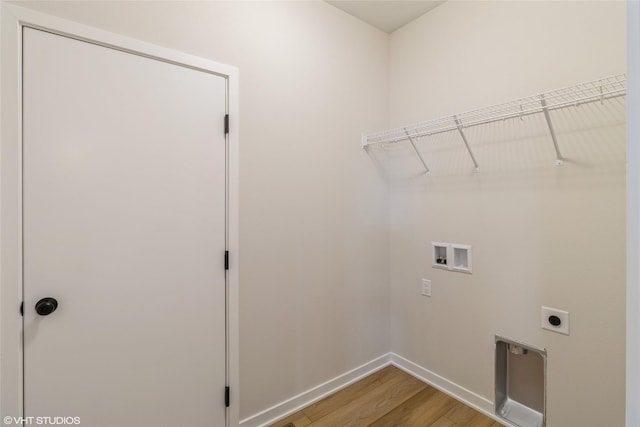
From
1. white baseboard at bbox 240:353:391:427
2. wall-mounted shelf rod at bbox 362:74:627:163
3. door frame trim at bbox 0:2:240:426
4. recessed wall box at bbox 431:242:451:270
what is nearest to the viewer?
door frame trim at bbox 0:2:240:426

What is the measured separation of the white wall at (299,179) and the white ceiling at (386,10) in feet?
0.20

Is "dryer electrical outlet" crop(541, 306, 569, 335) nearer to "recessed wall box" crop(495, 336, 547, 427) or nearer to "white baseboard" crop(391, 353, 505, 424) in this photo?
"recessed wall box" crop(495, 336, 547, 427)

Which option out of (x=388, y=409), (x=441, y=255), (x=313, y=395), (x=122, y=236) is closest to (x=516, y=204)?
(x=441, y=255)

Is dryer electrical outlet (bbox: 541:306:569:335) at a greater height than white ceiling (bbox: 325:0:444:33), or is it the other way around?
white ceiling (bbox: 325:0:444:33)

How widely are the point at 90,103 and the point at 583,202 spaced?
7.70 feet

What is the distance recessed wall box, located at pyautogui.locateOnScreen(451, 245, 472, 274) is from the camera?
74.0 inches

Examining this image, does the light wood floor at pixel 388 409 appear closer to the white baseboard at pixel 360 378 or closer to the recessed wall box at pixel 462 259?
the white baseboard at pixel 360 378

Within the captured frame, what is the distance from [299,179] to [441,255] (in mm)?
1158

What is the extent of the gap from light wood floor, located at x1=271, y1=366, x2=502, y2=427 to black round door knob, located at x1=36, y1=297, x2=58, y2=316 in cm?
134

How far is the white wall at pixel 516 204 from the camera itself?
4.47 ft

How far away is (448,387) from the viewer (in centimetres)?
199

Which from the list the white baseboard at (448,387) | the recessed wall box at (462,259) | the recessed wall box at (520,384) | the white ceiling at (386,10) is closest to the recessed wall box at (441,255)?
the recessed wall box at (462,259)

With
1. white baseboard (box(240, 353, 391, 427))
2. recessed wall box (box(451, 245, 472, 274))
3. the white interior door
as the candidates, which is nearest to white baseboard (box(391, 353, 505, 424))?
white baseboard (box(240, 353, 391, 427))

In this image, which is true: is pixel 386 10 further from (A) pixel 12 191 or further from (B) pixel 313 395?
(B) pixel 313 395
